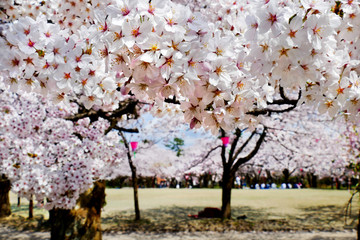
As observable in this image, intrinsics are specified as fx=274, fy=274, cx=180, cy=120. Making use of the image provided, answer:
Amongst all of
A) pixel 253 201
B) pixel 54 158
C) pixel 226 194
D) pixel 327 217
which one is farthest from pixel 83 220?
pixel 253 201

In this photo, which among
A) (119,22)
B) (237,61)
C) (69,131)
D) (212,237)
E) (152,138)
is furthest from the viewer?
(152,138)

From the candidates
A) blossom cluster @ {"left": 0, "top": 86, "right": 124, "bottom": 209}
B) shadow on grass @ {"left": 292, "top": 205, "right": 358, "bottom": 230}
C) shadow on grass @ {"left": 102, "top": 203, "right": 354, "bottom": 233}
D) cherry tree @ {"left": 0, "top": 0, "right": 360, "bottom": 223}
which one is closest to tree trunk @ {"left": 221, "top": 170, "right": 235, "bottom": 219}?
shadow on grass @ {"left": 102, "top": 203, "right": 354, "bottom": 233}

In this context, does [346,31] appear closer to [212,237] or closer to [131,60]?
[131,60]

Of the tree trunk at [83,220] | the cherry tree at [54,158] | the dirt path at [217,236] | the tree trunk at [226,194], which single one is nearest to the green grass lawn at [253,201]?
the tree trunk at [226,194]

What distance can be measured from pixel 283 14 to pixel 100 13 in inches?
33.8

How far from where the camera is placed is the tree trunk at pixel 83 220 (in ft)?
21.5

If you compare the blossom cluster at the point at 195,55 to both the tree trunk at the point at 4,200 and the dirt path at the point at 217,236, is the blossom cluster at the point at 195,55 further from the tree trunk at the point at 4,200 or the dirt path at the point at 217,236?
the tree trunk at the point at 4,200

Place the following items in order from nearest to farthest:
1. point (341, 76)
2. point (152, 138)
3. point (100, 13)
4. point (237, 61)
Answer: point (100, 13)
point (237, 61)
point (341, 76)
point (152, 138)

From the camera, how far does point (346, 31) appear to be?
176 cm

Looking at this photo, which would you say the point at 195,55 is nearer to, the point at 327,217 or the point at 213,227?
the point at 213,227

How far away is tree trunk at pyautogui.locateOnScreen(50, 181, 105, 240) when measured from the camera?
6.56 m

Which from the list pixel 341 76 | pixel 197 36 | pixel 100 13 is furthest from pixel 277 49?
pixel 100 13

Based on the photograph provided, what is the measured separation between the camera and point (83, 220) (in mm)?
6609

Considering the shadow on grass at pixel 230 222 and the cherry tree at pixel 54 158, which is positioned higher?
the cherry tree at pixel 54 158
